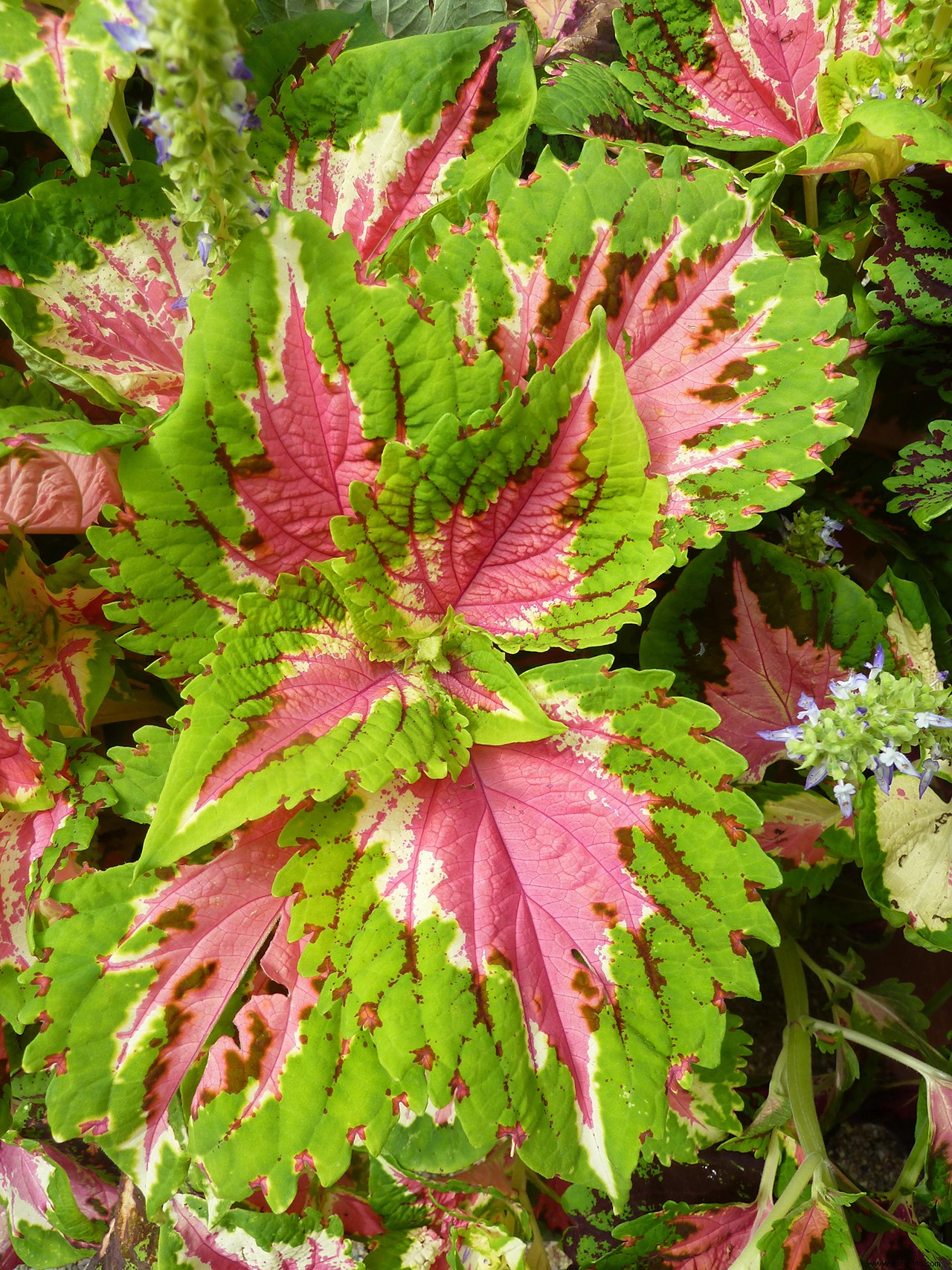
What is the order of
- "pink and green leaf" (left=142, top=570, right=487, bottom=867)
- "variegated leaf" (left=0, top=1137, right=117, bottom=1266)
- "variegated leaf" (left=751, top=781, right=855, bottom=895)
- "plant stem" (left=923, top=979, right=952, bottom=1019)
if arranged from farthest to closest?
"plant stem" (left=923, top=979, right=952, bottom=1019) < "variegated leaf" (left=0, top=1137, right=117, bottom=1266) < "variegated leaf" (left=751, top=781, right=855, bottom=895) < "pink and green leaf" (left=142, top=570, right=487, bottom=867)

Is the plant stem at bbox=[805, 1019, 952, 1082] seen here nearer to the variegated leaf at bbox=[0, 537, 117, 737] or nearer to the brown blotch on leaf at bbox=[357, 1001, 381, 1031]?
the brown blotch on leaf at bbox=[357, 1001, 381, 1031]

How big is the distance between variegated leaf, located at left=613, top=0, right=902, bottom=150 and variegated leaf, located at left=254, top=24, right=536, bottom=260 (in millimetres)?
210

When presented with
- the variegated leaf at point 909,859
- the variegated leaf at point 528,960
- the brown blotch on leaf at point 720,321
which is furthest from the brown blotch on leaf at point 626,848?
the brown blotch on leaf at point 720,321

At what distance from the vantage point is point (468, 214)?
646 millimetres

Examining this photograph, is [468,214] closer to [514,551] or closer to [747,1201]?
[514,551]

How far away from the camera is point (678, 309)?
2.18ft

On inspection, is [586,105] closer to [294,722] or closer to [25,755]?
[294,722]

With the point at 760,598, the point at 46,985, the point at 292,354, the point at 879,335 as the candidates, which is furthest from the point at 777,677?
the point at 46,985

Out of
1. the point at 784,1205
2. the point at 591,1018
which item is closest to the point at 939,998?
the point at 784,1205

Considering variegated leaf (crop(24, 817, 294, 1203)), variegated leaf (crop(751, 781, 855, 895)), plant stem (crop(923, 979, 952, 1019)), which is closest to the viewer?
variegated leaf (crop(24, 817, 294, 1203))

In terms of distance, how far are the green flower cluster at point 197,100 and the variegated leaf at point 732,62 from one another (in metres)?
0.52

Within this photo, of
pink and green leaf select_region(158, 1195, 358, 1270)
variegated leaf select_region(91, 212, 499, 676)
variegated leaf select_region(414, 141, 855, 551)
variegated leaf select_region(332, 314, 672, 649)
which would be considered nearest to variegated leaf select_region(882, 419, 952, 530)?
variegated leaf select_region(414, 141, 855, 551)

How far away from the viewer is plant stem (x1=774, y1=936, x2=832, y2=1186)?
0.85 metres

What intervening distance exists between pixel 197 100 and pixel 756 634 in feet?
2.04
